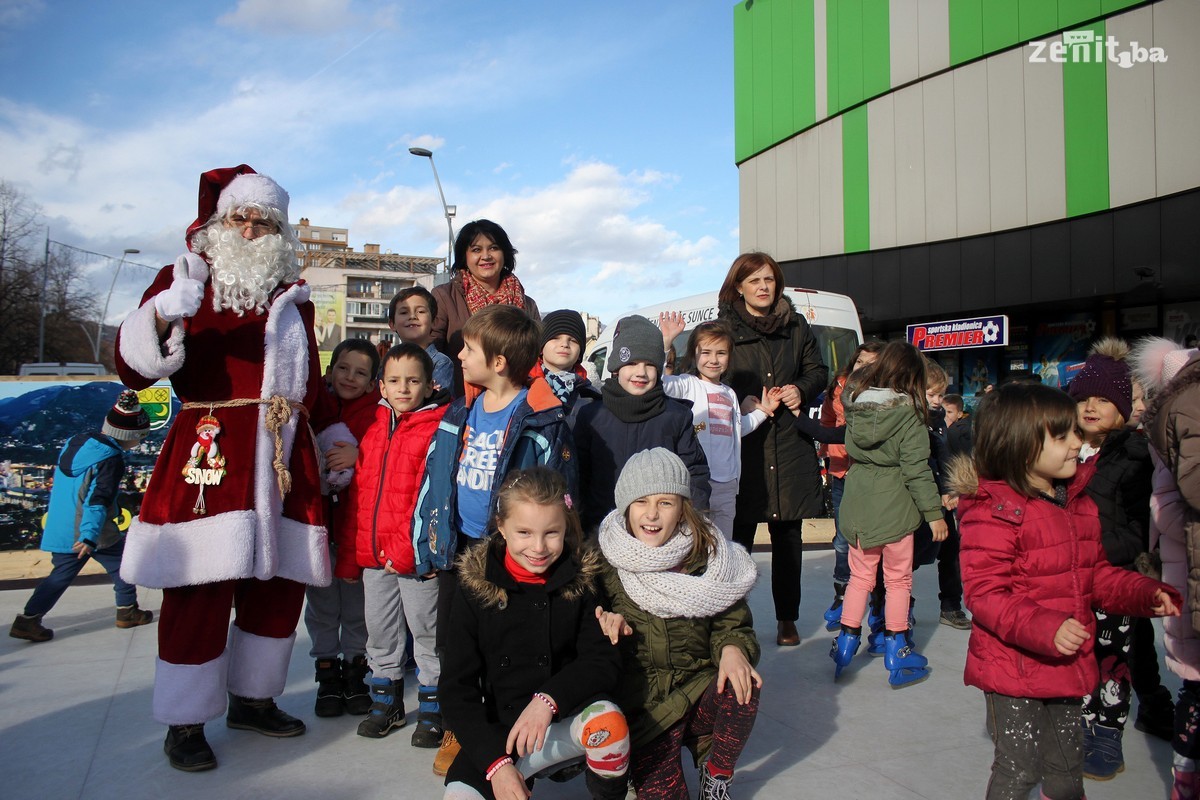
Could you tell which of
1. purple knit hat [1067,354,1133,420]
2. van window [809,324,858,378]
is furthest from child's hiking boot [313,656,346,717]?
van window [809,324,858,378]

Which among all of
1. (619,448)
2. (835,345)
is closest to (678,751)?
(619,448)

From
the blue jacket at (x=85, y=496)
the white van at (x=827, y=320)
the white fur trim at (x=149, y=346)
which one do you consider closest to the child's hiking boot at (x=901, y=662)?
the white fur trim at (x=149, y=346)

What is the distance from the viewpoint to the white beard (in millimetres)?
3217

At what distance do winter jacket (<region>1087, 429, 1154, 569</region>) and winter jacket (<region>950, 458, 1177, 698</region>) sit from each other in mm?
984

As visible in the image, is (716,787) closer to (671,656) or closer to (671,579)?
(671,656)

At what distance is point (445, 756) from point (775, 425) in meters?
2.44

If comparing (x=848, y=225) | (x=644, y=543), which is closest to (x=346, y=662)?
(x=644, y=543)

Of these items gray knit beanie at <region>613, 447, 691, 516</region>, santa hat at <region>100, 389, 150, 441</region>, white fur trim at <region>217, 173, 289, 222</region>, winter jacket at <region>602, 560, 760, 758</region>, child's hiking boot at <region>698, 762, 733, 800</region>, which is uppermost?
white fur trim at <region>217, 173, 289, 222</region>

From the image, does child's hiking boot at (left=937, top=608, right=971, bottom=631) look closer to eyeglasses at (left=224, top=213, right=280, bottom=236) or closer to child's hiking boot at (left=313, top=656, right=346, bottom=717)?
child's hiking boot at (left=313, top=656, right=346, bottom=717)

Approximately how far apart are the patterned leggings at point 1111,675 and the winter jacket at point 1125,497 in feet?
0.81

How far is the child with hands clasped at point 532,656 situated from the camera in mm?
2340

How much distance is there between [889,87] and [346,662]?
1796cm

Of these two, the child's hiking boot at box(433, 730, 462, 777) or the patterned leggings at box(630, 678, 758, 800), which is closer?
the patterned leggings at box(630, 678, 758, 800)

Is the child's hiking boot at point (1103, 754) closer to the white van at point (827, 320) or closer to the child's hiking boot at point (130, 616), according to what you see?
the child's hiking boot at point (130, 616)
